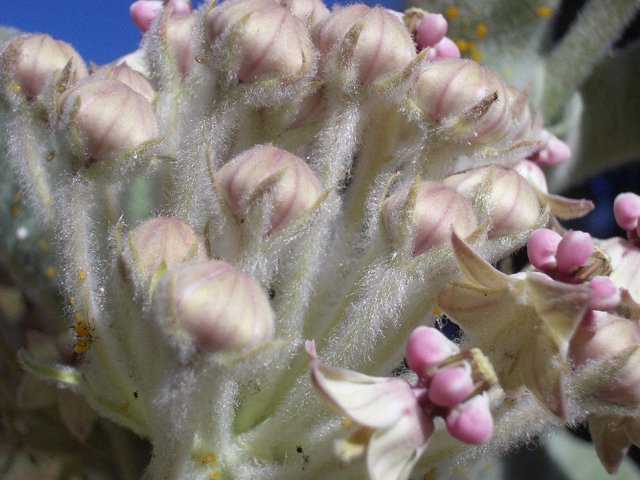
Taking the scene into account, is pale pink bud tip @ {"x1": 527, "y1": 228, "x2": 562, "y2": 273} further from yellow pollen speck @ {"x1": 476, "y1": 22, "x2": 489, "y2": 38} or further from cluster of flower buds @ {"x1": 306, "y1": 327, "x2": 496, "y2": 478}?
yellow pollen speck @ {"x1": 476, "y1": 22, "x2": 489, "y2": 38}

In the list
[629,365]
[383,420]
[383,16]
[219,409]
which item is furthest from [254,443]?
[383,16]

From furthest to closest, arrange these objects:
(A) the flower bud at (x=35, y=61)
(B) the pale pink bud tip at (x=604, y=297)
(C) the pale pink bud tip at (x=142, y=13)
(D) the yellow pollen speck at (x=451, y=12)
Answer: (D) the yellow pollen speck at (x=451, y=12) < (C) the pale pink bud tip at (x=142, y=13) < (A) the flower bud at (x=35, y=61) < (B) the pale pink bud tip at (x=604, y=297)

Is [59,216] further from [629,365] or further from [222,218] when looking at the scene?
[629,365]

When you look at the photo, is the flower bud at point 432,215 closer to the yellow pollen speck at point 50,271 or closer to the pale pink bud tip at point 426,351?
the pale pink bud tip at point 426,351

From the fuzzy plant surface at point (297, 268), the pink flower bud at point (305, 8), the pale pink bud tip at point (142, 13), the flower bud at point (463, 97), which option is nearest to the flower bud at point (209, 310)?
the fuzzy plant surface at point (297, 268)

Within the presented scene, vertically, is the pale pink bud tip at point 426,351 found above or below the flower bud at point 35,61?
below

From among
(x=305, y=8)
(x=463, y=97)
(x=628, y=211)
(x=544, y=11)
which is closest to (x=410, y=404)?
(x=463, y=97)
